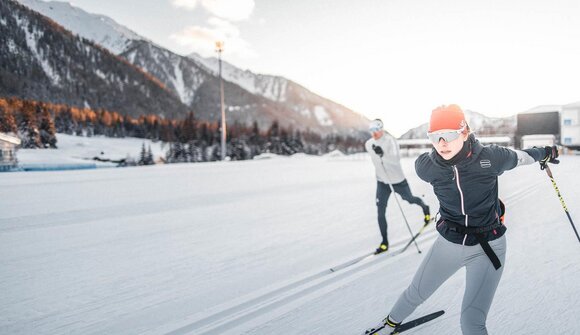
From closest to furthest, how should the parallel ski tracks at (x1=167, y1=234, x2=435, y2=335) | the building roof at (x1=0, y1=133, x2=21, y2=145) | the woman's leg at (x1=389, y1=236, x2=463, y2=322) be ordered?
1. the woman's leg at (x1=389, y1=236, x2=463, y2=322)
2. the parallel ski tracks at (x1=167, y1=234, x2=435, y2=335)
3. the building roof at (x1=0, y1=133, x2=21, y2=145)

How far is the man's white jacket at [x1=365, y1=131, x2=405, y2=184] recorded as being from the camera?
4.88 metres

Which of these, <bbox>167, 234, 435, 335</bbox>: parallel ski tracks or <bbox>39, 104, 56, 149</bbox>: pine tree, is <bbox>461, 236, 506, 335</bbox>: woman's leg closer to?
<bbox>167, 234, 435, 335</bbox>: parallel ski tracks

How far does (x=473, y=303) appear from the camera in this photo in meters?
1.99

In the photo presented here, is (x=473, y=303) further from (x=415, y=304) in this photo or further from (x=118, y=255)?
(x=118, y=255)

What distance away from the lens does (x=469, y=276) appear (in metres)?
2.04

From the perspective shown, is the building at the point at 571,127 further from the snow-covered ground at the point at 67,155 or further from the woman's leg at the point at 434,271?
the woman's leg at the point at 434,271

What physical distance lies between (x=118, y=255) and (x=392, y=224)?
15.3 feet

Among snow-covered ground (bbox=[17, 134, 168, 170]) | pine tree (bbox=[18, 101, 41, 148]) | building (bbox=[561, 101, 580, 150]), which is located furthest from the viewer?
building (bbox=[561, 101, 580, 150])

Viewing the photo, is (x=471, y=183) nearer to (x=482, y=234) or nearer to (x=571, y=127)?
(x=482, y=234)

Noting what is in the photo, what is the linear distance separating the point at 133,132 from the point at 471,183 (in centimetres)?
5546

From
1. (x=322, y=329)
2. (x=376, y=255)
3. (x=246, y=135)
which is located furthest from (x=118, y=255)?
(x=246, y=135)

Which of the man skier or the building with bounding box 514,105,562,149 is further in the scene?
the building with bounding box 514,105,562,149

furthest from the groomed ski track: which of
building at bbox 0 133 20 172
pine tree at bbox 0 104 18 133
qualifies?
pine tree at bbox 0 104 18 133

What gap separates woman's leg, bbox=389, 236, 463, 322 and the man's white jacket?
2725 millimetres
